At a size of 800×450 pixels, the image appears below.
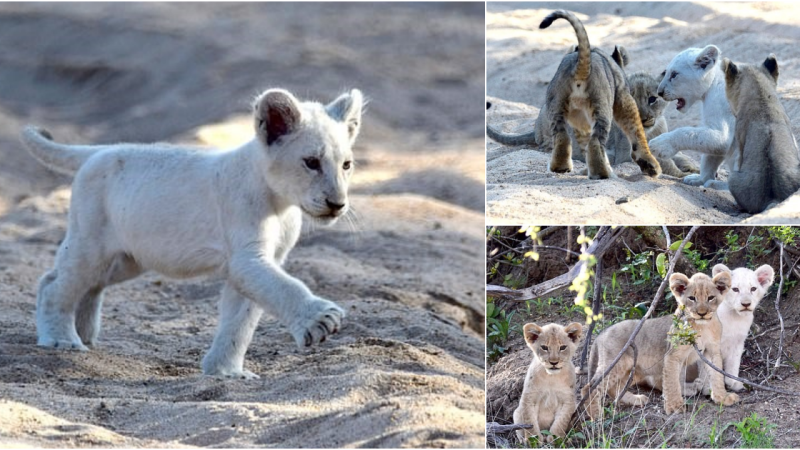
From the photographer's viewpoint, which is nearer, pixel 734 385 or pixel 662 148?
pixel 734 385

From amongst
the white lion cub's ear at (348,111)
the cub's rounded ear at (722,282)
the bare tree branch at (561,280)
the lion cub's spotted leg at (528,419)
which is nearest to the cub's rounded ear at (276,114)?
the white lion cub's ear at (348,111)

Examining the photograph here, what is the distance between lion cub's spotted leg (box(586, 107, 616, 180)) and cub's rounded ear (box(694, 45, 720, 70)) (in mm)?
668

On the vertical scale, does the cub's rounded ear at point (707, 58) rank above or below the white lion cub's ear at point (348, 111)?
above

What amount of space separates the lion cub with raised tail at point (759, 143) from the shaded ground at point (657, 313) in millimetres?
590

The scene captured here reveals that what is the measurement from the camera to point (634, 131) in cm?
655

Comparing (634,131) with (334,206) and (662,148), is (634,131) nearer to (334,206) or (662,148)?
(662,148)

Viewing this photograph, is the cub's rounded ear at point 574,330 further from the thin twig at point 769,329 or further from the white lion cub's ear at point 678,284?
the thin twig at point 769,329

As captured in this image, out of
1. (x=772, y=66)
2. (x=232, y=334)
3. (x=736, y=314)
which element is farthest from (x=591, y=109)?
(x=232, y=334)

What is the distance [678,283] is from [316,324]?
1.78 m

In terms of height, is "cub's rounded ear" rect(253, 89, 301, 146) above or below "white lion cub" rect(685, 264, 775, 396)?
above

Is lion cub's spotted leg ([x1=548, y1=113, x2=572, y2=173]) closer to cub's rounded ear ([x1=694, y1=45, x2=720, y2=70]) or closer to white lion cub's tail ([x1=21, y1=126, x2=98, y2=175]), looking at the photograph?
cub's rounded ear ([x1=694, y1=45, x2=720, y2=70])

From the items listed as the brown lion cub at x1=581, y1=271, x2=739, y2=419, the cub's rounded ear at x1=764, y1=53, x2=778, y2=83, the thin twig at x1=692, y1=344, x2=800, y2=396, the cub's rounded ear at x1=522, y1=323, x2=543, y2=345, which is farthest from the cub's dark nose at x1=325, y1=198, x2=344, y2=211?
the cub's rounded ear at x1=764, y1=53, x2=778, y2=83

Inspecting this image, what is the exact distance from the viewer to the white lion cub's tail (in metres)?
7.56

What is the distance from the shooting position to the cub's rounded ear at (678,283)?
A: 5344 millimetres
